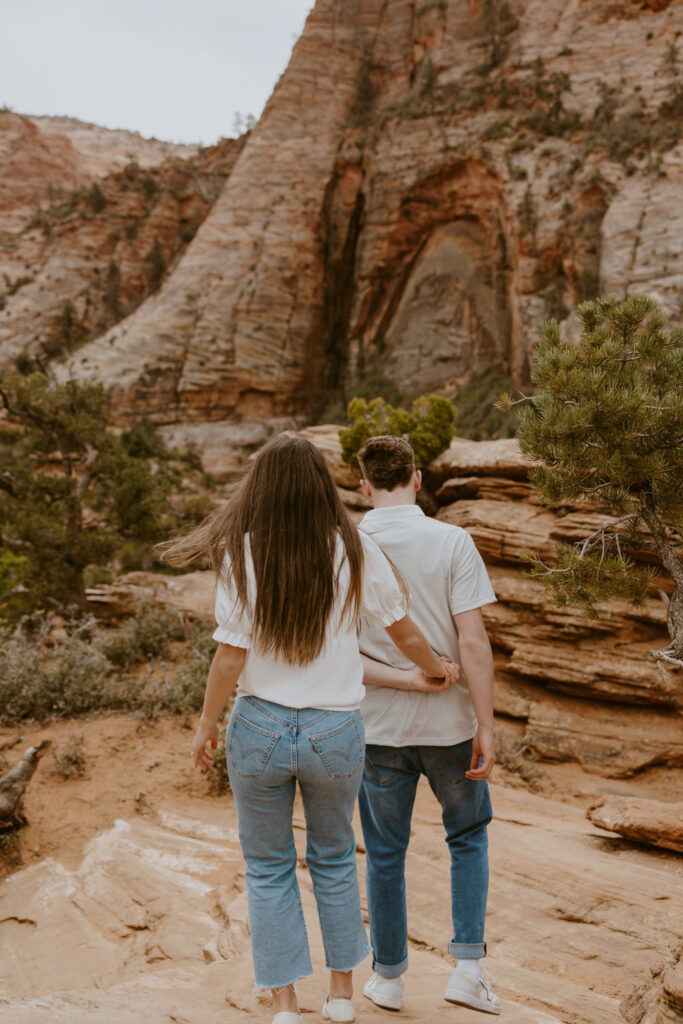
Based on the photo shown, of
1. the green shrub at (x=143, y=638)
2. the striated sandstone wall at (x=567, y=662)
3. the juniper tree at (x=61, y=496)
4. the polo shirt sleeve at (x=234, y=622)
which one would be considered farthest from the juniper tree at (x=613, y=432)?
the juniper tree at (x=61, y=496)

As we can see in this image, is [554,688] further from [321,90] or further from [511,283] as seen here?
[321,90]

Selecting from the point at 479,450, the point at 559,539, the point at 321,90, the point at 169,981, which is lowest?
the point at 169,981

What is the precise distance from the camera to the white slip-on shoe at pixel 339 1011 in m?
2.16

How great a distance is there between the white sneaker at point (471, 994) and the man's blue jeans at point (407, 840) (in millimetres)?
75

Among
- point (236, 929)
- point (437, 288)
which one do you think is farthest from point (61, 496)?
point (437, 288)

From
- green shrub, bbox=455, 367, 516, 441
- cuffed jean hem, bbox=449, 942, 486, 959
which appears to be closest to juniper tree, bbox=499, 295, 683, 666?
cuffed jean hem, bbox=449, 942, 486, 959

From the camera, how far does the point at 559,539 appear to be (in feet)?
26.8

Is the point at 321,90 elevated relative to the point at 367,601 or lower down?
elevated

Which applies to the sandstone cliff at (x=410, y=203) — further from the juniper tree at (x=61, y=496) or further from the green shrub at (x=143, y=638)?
the green shrub at (x=143, y=638)

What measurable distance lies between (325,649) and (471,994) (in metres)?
1.34

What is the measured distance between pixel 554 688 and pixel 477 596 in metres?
6.12

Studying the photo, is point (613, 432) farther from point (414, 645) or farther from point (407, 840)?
point (407, 840)

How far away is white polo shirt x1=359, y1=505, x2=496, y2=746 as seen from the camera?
2443 millimetres

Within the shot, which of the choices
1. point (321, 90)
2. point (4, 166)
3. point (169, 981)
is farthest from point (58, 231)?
point (169, 981)
